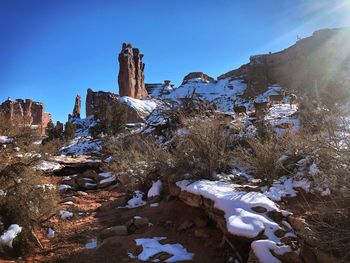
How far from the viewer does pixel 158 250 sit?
6461 millimetres

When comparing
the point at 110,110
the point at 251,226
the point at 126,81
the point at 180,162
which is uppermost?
the point at 126,81

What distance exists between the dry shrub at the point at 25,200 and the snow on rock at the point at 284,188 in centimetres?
430

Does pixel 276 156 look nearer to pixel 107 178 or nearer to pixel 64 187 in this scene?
pixel 64 187

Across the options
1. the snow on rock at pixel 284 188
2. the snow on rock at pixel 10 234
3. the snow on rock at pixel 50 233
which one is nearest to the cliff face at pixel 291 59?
the snow on rock at pixel 284 188

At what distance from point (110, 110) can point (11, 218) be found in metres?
31.2

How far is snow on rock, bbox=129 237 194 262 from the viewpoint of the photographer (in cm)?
A: 614

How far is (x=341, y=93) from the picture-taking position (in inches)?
551

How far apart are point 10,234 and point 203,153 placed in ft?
13.9

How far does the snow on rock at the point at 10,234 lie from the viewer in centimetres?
628

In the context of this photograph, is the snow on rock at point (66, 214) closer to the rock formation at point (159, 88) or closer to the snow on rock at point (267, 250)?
the snow on rock at point (267, 250)

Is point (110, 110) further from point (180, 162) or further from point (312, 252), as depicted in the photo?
point (312, 252)

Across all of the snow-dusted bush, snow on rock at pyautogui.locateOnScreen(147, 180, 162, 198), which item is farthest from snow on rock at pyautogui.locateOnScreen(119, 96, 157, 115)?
snow on rock at pyautogui.locateOnScreen(147, 180, 162, 198)

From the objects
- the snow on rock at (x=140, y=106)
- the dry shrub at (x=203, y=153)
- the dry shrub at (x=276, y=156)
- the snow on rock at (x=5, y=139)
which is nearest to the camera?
the snow on rock at (x=5, y=139)

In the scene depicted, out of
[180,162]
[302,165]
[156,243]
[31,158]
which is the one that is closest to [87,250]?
[156,243]
